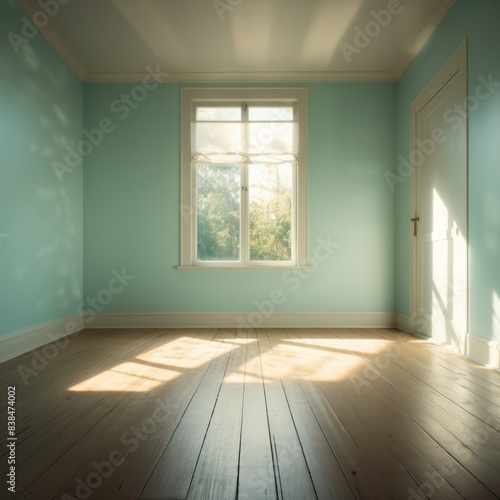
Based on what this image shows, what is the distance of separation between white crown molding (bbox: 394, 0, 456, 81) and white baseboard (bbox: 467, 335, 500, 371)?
8.75 feet

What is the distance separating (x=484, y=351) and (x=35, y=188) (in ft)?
12.4

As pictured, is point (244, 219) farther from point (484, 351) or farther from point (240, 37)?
point (484, 351)

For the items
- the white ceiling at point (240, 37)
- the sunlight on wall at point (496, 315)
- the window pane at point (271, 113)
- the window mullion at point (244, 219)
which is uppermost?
the white ceiling at point (240, 37)

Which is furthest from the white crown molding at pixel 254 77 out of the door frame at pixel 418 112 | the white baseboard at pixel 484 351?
the white baseboard at pixel 484 351

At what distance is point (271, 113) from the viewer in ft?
15.5

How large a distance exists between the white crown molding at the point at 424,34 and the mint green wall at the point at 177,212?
0.29 m

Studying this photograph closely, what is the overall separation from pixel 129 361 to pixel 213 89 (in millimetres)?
3201

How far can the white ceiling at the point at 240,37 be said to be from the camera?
11.3 feet

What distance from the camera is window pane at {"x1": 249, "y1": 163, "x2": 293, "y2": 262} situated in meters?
4.68

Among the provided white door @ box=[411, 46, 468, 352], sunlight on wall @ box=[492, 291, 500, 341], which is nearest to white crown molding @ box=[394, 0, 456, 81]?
white door @ box=[411, 46, 468, 352]

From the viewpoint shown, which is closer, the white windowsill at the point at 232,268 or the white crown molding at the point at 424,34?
the white crown molding at the point at 424,34

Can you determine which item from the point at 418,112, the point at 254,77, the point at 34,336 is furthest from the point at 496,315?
the point at 34,336

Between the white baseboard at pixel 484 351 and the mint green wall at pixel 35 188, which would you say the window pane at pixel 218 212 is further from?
the white baseboard at pixel 484 351

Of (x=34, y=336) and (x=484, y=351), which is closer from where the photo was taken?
(x=484, y=351)
